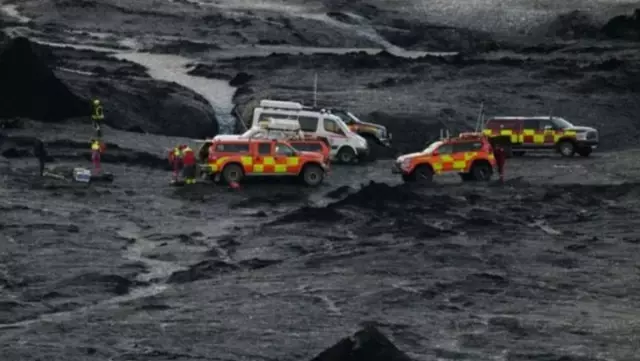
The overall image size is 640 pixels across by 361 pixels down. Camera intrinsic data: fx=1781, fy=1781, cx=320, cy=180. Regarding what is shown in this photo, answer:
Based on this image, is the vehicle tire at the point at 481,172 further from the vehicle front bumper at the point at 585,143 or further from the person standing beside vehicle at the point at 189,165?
the person standing beside vehicle at the point at 189,165

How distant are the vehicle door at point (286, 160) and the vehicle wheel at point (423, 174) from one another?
134 inches

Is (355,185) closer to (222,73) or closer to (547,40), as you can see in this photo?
(222,73)

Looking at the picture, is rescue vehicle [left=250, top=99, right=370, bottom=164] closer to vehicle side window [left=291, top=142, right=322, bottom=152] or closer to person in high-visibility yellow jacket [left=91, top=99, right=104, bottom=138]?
vehicle side window [left=291, top=142, right=322, bottom=152]

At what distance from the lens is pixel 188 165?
151 ft

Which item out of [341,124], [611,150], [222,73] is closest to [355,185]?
[341,124]

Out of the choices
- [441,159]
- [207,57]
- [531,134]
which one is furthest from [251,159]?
[207,57]

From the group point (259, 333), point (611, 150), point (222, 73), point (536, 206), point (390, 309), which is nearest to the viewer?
point (259, 333)

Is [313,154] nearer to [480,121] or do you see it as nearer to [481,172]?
[481,172]

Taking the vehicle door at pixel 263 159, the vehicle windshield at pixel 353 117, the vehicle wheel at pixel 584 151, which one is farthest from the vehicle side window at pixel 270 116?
the vehicle wheel at pixel 584 151

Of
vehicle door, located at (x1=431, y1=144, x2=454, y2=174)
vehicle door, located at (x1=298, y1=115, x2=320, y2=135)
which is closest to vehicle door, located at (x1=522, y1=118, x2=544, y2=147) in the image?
vehicle door, located at (x1=298, y1=115, x2=320, y2=135)

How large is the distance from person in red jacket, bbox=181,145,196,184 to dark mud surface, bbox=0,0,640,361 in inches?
12.4

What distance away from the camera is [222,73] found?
73.3 meters

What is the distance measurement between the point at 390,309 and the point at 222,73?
4192cm

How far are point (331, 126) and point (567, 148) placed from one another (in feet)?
25.2
